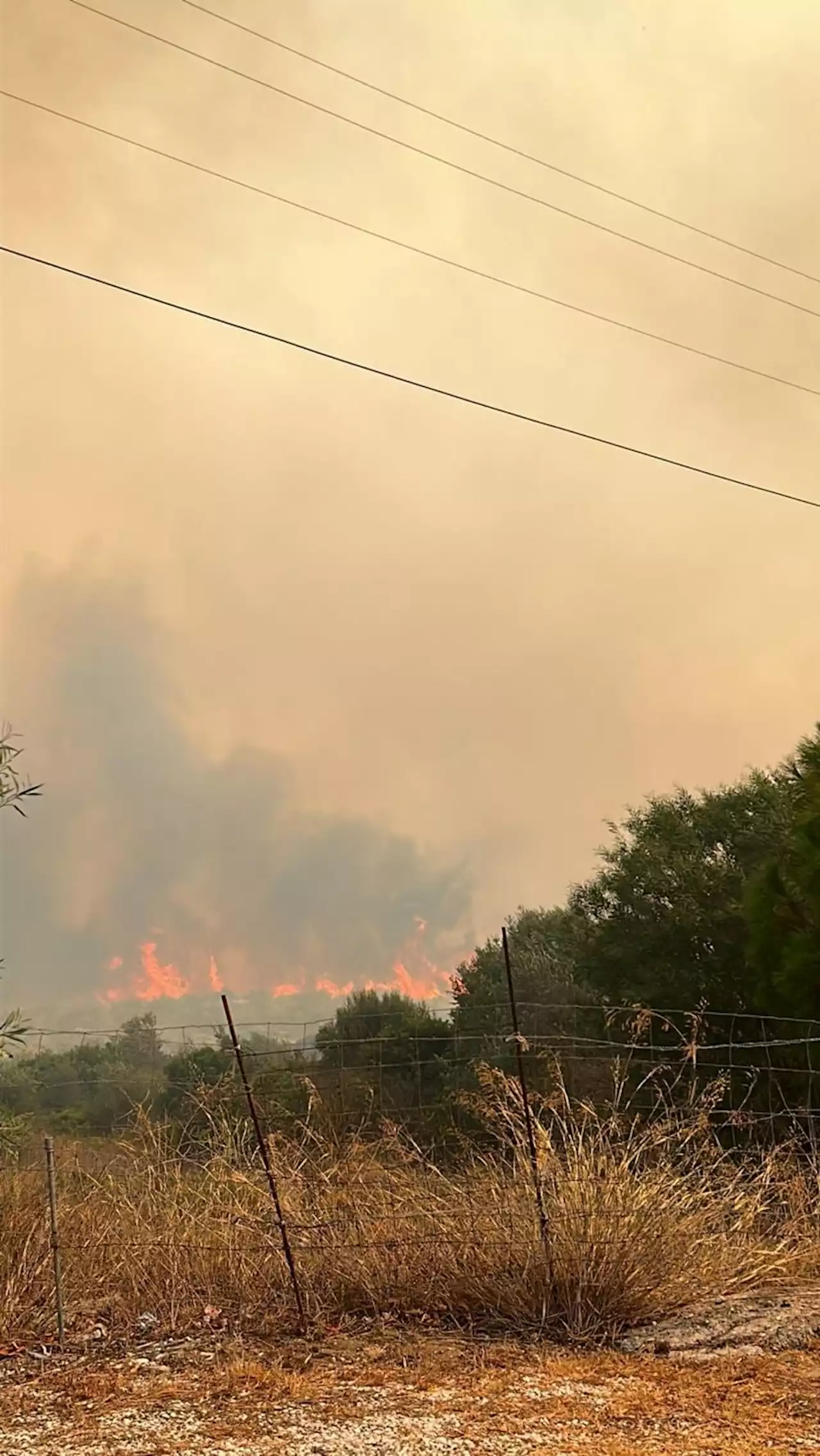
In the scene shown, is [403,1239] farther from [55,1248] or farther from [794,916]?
[794,916]

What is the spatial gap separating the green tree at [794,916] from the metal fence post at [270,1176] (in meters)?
7.37

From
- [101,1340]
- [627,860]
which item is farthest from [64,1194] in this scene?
[627,860]

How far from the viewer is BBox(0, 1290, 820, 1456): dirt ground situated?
4.76m

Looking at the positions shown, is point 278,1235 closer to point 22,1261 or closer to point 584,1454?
point 22,1261

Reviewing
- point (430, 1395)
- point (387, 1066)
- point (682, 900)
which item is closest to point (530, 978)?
point (682, 900)

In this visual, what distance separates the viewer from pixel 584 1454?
4508 mm

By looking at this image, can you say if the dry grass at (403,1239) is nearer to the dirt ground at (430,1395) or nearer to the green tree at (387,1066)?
the dirt ground at (430,1395)

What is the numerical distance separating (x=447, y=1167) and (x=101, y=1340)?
2.27m

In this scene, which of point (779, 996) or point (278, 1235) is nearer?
point (278, 1235)

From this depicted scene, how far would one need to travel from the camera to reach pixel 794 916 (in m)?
12.9

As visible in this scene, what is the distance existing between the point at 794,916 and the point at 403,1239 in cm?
768

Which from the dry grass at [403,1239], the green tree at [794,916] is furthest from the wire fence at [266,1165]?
the green tree at [794,916]

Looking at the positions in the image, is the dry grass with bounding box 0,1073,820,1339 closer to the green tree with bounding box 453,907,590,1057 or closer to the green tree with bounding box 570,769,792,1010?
the green tree with bounding box 570,769,792,1010

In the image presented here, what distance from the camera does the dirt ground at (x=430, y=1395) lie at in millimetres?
4758
